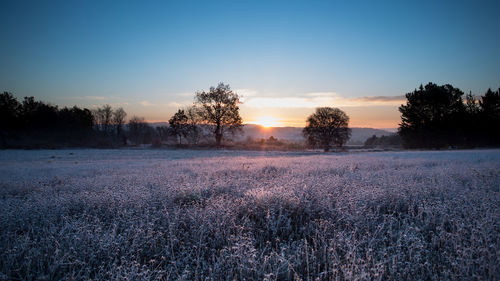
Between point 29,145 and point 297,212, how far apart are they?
44474mm

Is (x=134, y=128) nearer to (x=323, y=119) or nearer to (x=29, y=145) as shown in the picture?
(x=29, y=145)

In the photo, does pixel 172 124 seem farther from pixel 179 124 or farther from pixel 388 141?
pixel 388 141

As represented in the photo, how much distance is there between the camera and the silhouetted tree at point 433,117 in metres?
39.5

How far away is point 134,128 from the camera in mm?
70250

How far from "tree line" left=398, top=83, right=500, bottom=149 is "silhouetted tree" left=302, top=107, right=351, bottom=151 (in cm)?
1127

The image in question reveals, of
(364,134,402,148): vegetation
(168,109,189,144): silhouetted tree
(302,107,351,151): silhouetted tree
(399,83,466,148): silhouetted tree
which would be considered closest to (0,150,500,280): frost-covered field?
(302,107,351,151): silhouetted tree

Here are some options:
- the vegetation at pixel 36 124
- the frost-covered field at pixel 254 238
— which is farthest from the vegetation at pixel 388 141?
the vegetation at pixel 36 124

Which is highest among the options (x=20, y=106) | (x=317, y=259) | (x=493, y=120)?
(x=20, y=106)

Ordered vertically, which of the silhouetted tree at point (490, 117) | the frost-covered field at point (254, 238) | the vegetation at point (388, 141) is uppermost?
the silhouetted tree at point (490, 117)

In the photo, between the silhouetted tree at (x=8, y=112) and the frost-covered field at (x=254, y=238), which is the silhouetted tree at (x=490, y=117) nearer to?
the frost-covered field at (x=254, y=238)

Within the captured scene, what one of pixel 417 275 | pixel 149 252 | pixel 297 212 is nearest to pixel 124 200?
pixel 149 252

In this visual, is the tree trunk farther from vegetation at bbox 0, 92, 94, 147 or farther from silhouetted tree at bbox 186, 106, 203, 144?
vegetation at bbox 0, 92, 94, 147

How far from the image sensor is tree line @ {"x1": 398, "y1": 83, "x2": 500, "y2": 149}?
3903cm

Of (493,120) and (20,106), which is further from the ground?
(20,106)
